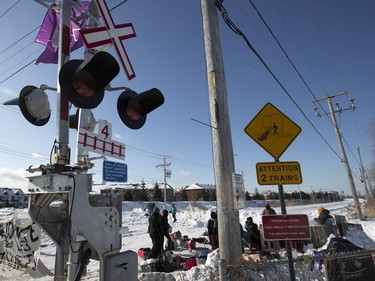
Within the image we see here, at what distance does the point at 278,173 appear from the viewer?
4676 millimetres

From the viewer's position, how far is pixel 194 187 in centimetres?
10269

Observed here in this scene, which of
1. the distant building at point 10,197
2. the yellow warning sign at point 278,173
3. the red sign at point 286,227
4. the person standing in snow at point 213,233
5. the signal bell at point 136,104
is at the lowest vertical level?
the person standing in snow at point 213,233

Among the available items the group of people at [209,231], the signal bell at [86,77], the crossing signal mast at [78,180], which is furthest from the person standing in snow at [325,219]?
the signal bell at [86,77]

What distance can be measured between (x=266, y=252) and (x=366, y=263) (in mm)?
3515

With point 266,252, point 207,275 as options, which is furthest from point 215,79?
point 266,252

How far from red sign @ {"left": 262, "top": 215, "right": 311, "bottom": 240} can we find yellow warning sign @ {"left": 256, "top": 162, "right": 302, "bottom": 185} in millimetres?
590

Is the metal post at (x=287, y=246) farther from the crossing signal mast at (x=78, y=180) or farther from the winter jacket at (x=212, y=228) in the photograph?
the winter jacket at (x=212, y=228)

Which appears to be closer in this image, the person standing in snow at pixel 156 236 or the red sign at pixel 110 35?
the red sign at pixel 110 35

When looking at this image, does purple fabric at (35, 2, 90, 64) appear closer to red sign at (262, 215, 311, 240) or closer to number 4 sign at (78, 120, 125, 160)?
number 4 sign at (78, 120, 125, 160)

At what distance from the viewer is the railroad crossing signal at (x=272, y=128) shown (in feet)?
16.5

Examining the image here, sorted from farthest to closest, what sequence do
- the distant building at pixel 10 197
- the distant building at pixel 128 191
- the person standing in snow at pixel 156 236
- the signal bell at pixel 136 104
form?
the distant building at pixel 10 197, the person standing in snow at pixel 156 236, the distant building at pixel 128 191, the signal bell at pixel 136 104

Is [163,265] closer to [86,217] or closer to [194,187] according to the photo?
[86,217]

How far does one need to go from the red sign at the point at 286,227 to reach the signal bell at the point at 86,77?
301 cm

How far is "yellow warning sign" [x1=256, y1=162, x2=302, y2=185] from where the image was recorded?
15.1 ft
